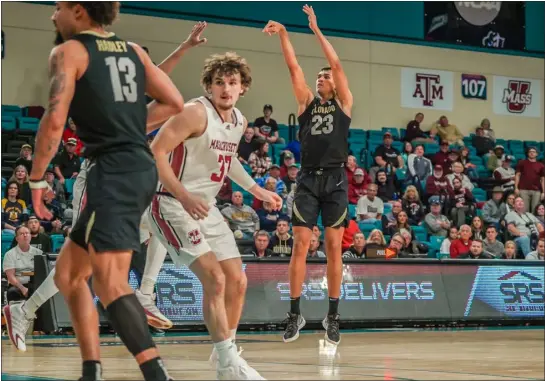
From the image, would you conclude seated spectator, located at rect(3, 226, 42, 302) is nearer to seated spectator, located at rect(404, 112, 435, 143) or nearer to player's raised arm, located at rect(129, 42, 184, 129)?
player's raised arm, located at rect(129, 42, 184, 129)

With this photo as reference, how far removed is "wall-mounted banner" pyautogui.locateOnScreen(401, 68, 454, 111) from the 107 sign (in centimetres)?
45

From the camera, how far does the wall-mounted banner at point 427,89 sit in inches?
1019

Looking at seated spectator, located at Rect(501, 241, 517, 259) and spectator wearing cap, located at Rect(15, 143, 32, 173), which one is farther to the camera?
seated spectator, located at Rect(501, 241, 517, 259)

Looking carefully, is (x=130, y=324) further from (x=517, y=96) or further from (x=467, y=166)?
(x=517, y=96)

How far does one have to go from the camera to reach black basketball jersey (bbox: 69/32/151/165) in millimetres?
4852

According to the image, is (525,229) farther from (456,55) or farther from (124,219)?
(124,219)

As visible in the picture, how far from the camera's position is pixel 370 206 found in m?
19.1

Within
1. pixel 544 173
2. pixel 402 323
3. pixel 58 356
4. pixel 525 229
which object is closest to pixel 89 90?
pixel 58 356

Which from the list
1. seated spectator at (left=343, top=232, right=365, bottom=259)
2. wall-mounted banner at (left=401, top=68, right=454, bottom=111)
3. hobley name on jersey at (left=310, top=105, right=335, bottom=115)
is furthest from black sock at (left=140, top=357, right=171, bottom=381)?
wall-mounted banner at (left=401, top=68, right=454, bottom=111)

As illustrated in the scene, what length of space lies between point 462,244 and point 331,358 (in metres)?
10.1

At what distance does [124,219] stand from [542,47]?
24.2m

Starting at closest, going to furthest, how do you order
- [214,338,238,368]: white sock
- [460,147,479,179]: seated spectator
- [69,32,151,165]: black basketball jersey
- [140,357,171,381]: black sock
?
[140,357,171,381]: black sock → [69,32,151,165]: black basketball jersey → [214,338,238,368]: white sock → [460,147,479,179]: seated spectator

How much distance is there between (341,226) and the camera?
9305 mm

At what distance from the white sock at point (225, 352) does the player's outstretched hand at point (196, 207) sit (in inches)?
29.0
